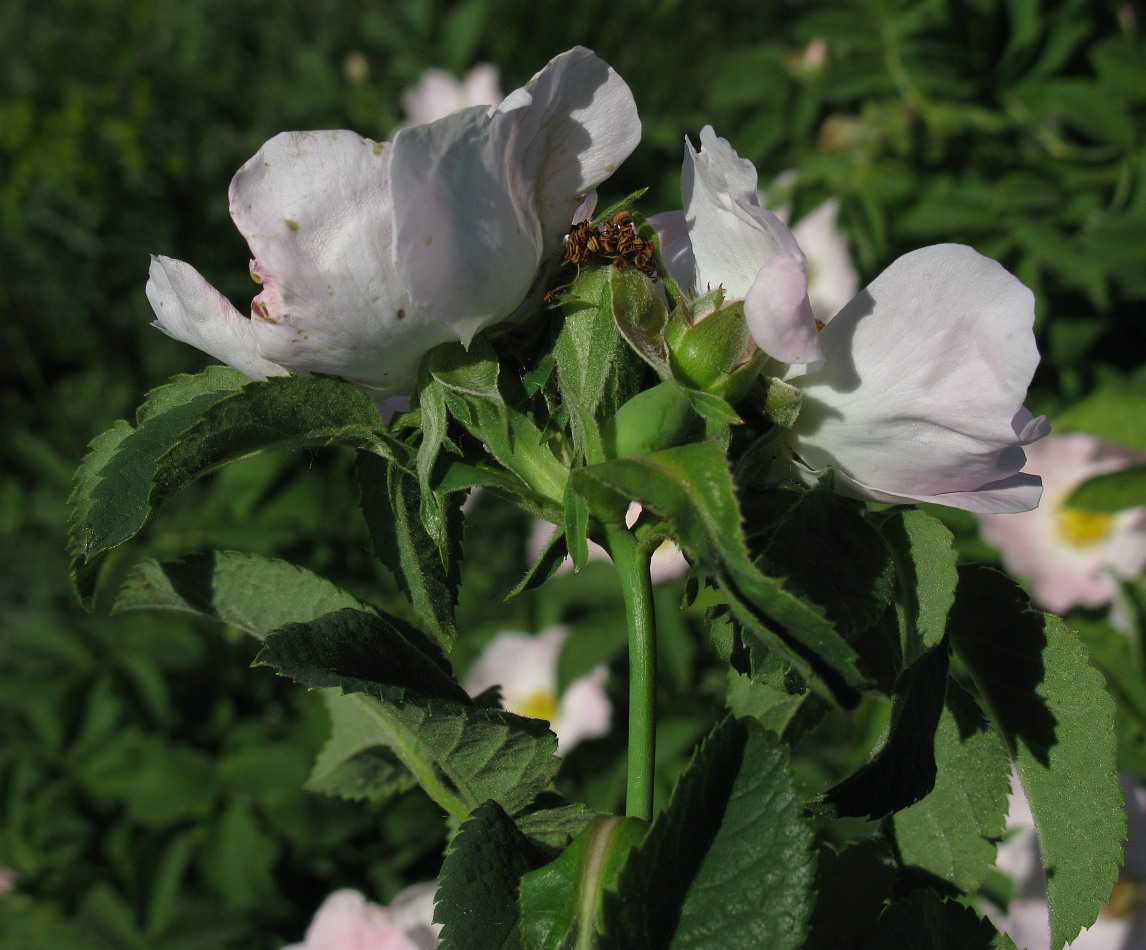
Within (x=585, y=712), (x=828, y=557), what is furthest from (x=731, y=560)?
(x=585, y=712)

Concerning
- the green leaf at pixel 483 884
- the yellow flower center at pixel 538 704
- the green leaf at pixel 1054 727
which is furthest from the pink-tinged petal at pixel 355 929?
the yellow flower center at pixel 538 704

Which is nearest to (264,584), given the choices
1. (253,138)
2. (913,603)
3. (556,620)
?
(913,603)

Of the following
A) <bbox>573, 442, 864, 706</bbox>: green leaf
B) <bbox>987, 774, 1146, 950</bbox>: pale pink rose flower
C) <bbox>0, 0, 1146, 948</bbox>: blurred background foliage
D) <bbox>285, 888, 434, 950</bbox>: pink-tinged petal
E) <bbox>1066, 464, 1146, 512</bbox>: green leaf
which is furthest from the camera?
<bbox>0, 0, 1146, 948</bbox>: blurred background foliage

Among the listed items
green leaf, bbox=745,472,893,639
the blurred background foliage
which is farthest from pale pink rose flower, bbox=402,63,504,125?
green leaf, bbox=745,472,893,639

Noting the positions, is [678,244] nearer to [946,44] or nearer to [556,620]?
[556,620]

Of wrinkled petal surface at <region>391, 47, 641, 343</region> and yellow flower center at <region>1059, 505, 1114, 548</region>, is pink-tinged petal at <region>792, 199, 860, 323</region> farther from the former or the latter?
wrinkled petal surface at <region>391, 47, 641, 343</region>

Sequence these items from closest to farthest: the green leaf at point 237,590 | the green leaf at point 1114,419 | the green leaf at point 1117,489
Result: the green leaf at point 237,590, the green leaf at point 1117,489, the green leaf at point 1114,419

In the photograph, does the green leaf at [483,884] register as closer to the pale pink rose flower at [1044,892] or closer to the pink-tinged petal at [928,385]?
the pink-tinged petal at [928,385]
